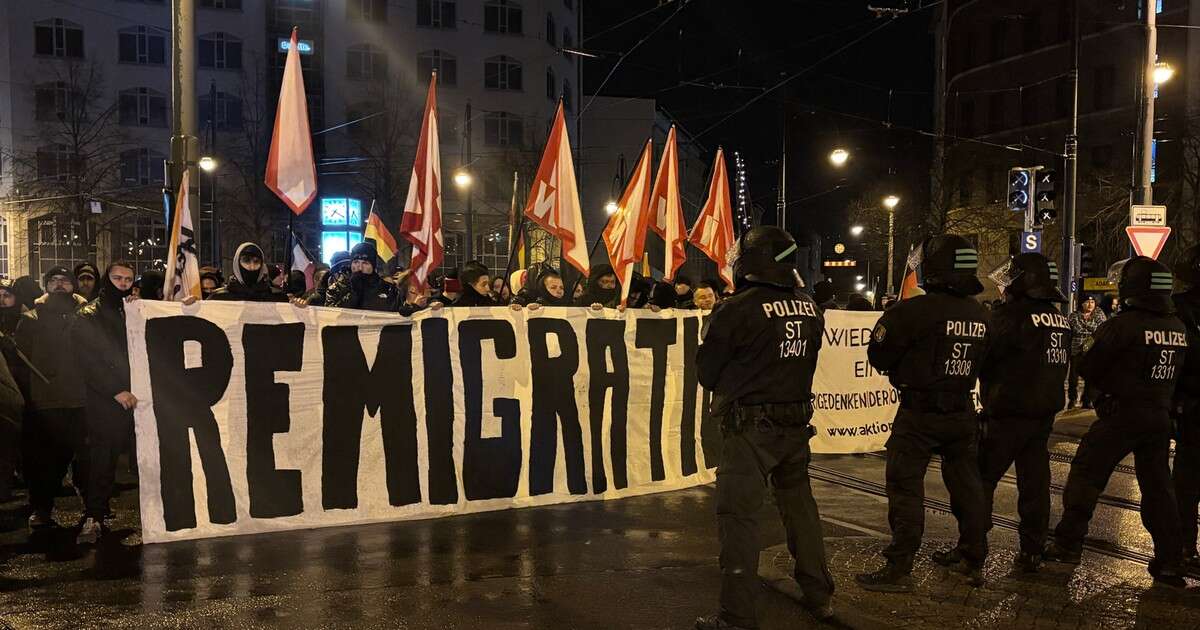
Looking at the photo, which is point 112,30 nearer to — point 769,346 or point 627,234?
point 627,234

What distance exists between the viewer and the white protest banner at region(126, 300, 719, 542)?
22.0ft

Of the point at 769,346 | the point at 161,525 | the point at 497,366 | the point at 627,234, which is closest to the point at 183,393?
the point at 161,525

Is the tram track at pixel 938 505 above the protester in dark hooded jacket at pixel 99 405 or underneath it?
underneath

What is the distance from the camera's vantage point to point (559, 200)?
31.4ft

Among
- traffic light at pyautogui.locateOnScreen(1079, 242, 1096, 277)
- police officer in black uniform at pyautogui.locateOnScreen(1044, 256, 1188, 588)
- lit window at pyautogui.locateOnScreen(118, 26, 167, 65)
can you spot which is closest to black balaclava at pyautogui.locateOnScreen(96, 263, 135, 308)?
police officer in black uniform at pyautogui.locateOnScreen(1044, 256, 1188, 588)

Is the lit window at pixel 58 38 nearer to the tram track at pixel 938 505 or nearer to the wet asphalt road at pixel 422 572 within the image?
the wet asphalt road at pixel 422 572

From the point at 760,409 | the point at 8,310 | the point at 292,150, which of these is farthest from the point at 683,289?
the point at 760,409

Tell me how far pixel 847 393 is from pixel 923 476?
18.5 feet

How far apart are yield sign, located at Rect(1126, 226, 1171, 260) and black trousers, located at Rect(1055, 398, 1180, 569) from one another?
913 cm

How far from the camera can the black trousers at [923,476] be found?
5508 mm

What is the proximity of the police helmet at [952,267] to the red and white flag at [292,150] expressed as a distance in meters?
5.05

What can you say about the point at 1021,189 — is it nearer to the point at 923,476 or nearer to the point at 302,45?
the point at 923,476

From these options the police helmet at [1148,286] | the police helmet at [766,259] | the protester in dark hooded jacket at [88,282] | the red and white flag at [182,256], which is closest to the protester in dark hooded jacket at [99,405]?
the red and white flag at [182,256]

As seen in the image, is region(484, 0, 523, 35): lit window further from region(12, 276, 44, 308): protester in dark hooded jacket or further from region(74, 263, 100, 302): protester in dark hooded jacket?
region(74, 263, 100, 302): protester in dark hooded jacket
